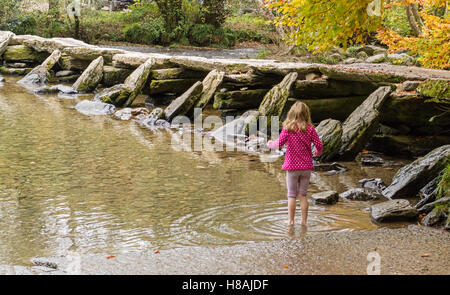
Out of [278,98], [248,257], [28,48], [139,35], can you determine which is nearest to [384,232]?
[248,257]

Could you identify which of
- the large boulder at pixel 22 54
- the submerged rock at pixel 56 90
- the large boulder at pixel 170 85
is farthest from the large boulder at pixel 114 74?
the large boulder at pixel 22 54

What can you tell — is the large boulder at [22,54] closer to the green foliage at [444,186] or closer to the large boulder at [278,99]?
the large boulder at [278,99]

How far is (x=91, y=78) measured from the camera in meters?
17.2

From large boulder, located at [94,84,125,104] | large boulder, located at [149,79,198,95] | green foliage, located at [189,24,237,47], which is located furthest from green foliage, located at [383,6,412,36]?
large boulder, located at [94,84,125,104]

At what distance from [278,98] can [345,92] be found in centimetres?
146

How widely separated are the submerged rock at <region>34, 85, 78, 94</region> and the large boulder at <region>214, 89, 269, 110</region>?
6.40 metres

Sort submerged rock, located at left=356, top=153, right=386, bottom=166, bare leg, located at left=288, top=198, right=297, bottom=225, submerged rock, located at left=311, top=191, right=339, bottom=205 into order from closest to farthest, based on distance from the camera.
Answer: bare leg, located at left=288, top=198, right=297, bottom=225 → submerged rock, located at left=311, top=191, right=339, bottom=205 → submerged rock, located at left=356, top=153, right=386, bottom=166

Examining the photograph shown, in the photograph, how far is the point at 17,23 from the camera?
96.5 ft

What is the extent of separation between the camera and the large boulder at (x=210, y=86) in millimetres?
12977

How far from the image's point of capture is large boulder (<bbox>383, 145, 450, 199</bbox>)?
24.1ft

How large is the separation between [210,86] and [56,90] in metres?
6.70

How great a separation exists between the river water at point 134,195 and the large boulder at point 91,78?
5.63 metres

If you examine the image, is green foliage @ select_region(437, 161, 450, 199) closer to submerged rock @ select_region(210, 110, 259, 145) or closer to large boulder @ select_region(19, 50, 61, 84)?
submerged rock @ select_region(210, 110, 259, 145)
